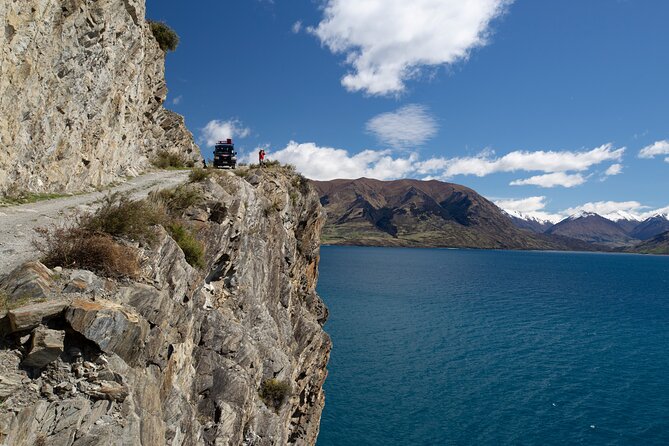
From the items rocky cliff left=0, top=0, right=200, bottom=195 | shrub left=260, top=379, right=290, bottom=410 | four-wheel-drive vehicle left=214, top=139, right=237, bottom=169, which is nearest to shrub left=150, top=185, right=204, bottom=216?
rocky cliff left=0, top=0, right=200, bottom=195

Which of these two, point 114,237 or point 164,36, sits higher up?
point 164,36

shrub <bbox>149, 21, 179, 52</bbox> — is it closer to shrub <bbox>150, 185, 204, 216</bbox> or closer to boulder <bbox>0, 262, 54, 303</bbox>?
shrub <bbox>150, 185, 204, 216</bbox>

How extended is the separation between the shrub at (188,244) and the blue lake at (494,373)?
32414mm

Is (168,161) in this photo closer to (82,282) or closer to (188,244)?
(188,244)

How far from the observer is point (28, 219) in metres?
18.4

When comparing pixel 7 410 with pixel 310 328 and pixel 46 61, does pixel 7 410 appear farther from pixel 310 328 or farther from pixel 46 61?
pixel 310 328

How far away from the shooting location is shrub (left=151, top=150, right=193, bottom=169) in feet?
139

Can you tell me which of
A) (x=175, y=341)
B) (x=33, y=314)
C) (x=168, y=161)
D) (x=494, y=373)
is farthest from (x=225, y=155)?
(x=494, y=373)

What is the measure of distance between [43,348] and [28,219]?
11668mm

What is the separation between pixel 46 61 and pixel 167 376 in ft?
65.8

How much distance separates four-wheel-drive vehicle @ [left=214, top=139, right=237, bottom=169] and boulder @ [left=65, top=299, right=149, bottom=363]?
29.5 m

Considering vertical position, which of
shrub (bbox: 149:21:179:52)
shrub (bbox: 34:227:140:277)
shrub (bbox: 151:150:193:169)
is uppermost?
shrub (bbox: 149:21:179:52)

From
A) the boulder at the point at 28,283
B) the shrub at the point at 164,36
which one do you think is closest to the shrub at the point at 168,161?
Result: the shrub at the point at 164,36

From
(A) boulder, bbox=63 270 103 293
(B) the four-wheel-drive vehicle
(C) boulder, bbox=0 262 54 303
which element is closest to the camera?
(C) boulder, bbox=0 262 54 303
